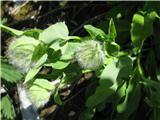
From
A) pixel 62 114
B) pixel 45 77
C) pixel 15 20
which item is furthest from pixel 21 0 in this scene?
pixel 45 77

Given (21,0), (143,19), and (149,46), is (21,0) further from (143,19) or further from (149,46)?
(143,19)

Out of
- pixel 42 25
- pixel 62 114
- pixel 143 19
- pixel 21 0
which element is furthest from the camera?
pixel 21 0

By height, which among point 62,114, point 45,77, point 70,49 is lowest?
point 62,114

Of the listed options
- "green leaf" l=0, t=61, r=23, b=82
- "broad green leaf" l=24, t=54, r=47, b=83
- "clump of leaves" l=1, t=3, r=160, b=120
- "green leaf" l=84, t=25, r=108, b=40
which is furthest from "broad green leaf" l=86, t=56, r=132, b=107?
"green leaf" l=0, t=61, r=23, b=82

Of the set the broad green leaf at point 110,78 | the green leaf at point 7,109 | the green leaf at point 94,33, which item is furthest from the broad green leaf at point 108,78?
the green leaf at point 7,109

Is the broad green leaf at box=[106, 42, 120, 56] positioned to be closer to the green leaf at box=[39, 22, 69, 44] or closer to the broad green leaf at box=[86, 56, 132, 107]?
the broad green leaf at box=[86, 56, 132, 107]

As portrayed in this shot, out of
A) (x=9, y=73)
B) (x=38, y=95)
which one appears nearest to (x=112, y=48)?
(x=38, y=95)

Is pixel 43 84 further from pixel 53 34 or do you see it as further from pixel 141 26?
pixel 141 26
